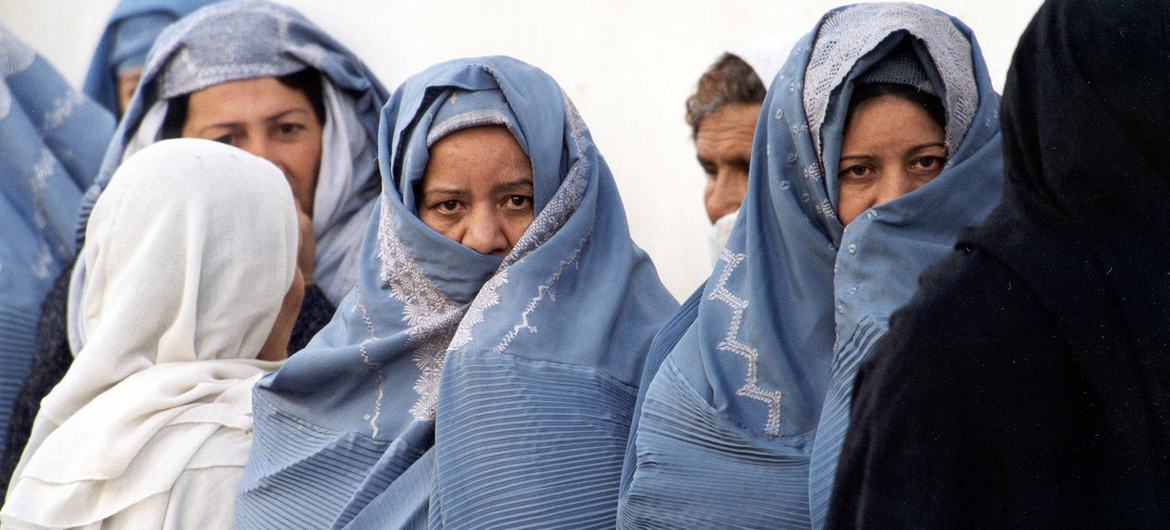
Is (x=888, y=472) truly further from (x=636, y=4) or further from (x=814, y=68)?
(x=636, y=4)

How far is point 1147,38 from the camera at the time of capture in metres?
1.52

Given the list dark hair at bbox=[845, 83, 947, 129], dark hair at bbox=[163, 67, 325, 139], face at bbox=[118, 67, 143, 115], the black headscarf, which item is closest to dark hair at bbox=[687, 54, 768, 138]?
dark hair at bbox=[845, 83, 947, 129]

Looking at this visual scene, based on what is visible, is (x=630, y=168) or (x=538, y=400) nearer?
(x=538, y=400)

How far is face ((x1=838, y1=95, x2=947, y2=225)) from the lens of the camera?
2.33 meters

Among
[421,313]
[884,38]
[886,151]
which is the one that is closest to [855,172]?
[886,151]

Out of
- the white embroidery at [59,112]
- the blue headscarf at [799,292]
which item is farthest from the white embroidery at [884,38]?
the white embroidery at [59,112]

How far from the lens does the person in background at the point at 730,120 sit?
333 cm

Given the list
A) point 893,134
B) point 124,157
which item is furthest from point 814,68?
point 124,157

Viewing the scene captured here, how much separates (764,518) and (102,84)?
3.44 m

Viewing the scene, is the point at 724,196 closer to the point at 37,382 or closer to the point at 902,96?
the point at 902,96

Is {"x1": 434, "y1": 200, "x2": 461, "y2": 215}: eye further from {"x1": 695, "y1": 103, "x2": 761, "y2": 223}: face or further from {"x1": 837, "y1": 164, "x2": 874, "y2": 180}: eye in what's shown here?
{"x1": 695, "y1": 103, "x2": 761, "y2": 223}: face

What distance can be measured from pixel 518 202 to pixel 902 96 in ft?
2.34

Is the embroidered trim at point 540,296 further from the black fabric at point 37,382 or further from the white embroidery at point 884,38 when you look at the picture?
the black fabric at point 37,382

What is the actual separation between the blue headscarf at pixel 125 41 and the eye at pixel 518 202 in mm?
2520
